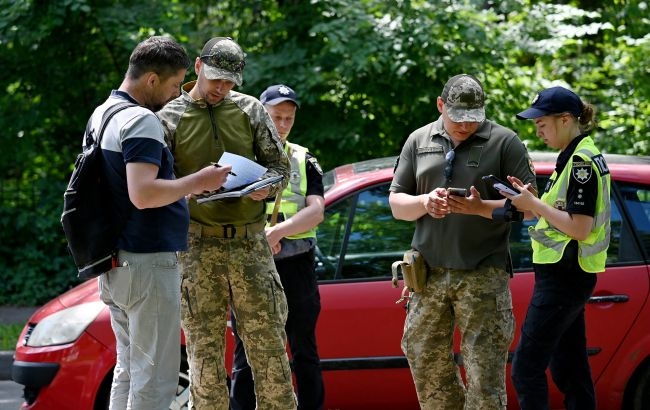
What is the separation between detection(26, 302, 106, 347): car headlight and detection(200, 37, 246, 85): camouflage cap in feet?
5.73

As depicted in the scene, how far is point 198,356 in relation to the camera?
195 inches

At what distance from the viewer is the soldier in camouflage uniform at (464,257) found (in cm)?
489

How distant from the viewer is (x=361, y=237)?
6.23 metres

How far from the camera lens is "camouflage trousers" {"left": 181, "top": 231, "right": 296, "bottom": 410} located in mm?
4949

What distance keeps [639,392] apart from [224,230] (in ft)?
8.54

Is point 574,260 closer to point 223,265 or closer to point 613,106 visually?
point 223,265

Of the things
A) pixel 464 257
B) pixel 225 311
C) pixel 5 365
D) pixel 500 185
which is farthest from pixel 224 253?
pixel 5 365

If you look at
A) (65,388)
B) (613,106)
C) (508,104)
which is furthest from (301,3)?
(65,388)

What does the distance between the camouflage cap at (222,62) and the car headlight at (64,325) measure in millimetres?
1747

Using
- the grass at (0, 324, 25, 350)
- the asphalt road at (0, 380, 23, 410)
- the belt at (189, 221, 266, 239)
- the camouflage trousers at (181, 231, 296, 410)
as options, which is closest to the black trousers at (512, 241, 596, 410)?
the camouflage trousers at (181, 231, 296, 410)

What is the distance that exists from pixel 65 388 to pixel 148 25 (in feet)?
15.3

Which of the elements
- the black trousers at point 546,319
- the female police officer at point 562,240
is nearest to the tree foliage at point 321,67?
the female police officer at point 562,240

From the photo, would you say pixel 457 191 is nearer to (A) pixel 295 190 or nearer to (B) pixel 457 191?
(B) pixel 457 191

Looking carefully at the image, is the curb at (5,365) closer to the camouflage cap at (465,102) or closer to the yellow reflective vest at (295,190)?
the yellow reflective vest at (295,190)
